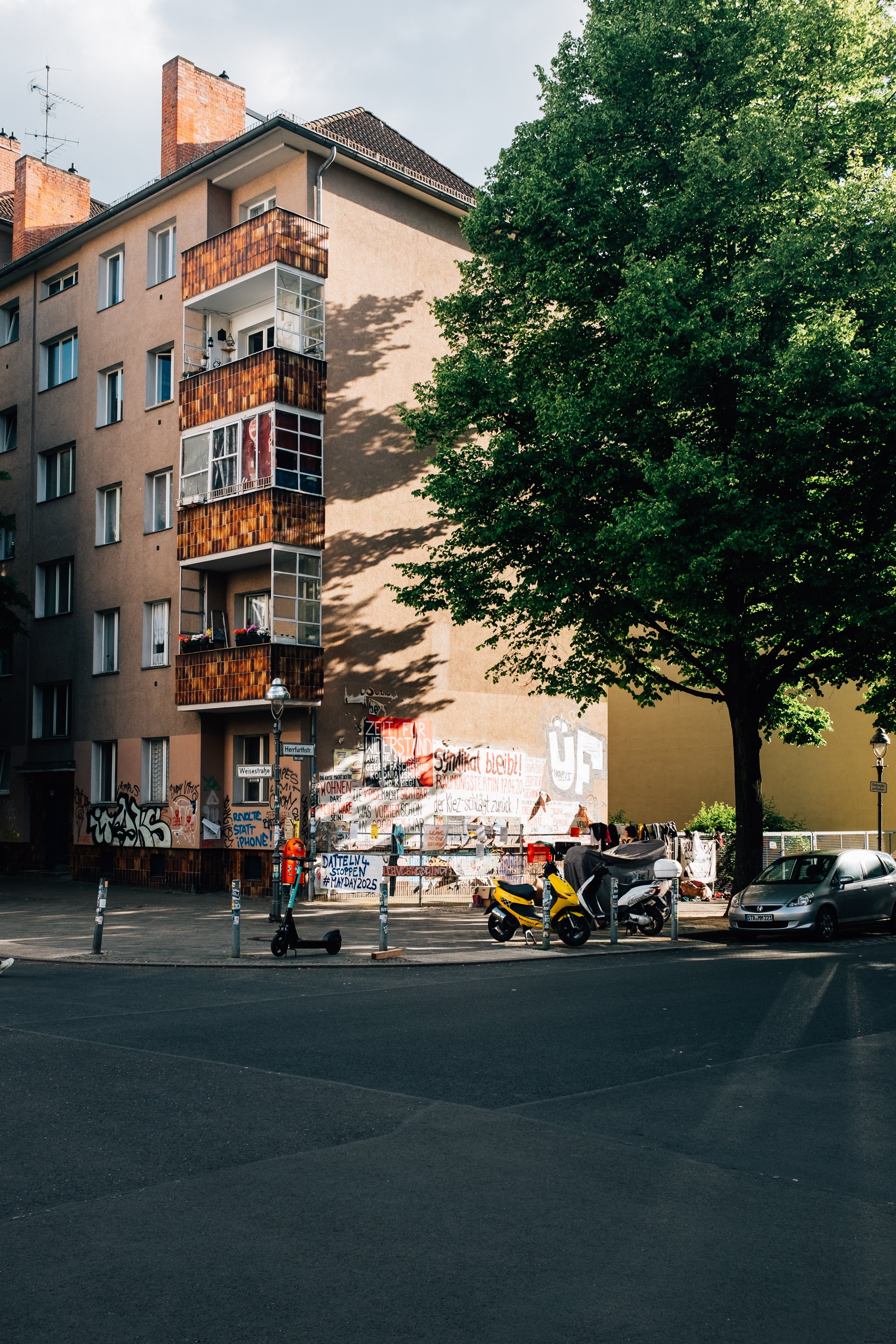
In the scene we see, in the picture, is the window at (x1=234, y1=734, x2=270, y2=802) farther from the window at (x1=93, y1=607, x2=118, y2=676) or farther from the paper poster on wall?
the paper poster on wall

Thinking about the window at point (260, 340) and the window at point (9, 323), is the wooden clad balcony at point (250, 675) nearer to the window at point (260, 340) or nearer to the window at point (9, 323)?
the window at point (260, 340)

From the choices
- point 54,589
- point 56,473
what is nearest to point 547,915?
point 54,589

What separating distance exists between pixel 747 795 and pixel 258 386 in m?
13.5

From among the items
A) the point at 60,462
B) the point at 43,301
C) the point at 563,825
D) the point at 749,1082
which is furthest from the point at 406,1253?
the point at 43,301

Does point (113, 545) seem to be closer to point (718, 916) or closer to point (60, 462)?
point (60, 462)

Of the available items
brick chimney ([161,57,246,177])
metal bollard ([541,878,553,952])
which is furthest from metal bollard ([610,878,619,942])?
brick chimney ([161,57,246,177])

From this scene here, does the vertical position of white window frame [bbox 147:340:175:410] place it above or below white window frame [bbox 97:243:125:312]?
below

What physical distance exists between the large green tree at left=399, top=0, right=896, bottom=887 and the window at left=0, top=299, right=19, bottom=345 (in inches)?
729

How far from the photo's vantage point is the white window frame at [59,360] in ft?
112

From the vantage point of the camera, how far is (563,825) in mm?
32219

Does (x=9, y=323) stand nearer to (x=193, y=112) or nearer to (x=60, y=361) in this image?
(x=60, y=361)

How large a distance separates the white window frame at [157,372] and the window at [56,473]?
381 centimetres

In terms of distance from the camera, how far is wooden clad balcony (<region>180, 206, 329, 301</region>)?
27219mm

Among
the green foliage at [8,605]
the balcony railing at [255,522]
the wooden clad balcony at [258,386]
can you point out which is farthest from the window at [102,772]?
the wooden clad balcony at [258,386]
